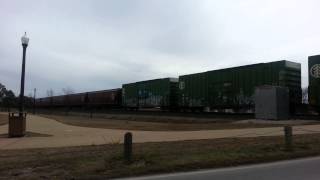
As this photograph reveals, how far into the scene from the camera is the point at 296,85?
114 feet

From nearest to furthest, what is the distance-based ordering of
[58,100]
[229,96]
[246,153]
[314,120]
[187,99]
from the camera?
[246,153] < [314,120] < [229,96] < [187,99] < [58,100]

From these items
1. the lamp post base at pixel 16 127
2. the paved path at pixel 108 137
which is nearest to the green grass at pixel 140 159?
the paved path at pixel 108 137

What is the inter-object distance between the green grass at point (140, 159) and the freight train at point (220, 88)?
18.9 meters

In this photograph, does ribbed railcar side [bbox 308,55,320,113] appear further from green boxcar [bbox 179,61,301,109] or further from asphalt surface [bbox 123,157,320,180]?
asphalt surface [bbox 123,157,320,180]

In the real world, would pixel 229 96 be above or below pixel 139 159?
above

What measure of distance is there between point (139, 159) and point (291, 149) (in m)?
5.37

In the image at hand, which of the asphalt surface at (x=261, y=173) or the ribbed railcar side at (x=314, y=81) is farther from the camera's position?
the ribbed railcar side at (x=314, y=81)

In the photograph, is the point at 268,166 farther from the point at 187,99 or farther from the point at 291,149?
the point at 187,99

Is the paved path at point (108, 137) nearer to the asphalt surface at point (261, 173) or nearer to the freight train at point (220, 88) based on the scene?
the asphalt surface at point (261, 173)

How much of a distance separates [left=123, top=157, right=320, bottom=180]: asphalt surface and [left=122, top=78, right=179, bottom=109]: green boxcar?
36.2 m

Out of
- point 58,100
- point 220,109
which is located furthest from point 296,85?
point 58,100

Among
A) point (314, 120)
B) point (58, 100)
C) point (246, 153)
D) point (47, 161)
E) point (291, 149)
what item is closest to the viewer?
point (47, 161)

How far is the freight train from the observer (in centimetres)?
3356

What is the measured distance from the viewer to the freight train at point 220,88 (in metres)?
33.6
